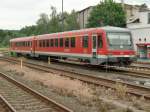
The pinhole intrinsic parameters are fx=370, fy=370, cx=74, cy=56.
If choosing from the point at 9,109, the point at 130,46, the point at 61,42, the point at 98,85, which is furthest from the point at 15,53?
the point at 9,109

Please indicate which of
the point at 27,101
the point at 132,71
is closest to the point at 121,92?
the point at 27,101

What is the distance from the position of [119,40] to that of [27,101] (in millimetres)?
13051

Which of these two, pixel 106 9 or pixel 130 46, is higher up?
pixel 106 9

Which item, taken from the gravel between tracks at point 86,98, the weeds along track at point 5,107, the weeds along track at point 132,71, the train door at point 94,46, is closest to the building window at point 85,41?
the train door at point 94,46

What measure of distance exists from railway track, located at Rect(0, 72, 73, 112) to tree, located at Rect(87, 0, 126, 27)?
46084mm

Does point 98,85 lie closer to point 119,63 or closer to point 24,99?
point 24,99

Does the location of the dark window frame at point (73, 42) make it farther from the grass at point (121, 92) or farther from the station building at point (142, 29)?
the station building at point (142, 29)

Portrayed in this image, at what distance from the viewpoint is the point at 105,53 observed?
23938 mm

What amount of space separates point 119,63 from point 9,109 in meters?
14.3

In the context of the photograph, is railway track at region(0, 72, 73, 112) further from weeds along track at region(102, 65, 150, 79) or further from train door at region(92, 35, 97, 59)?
train door at region(92, 35, 97, 59)

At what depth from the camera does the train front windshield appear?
965 inches

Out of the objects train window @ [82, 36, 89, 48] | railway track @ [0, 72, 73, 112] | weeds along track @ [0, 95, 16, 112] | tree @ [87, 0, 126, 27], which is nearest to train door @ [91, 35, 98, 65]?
train window @ [82, 36, 89, 48]

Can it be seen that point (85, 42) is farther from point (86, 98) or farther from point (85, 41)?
point (86, 98)

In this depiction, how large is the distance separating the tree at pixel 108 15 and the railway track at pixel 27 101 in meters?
46.1
